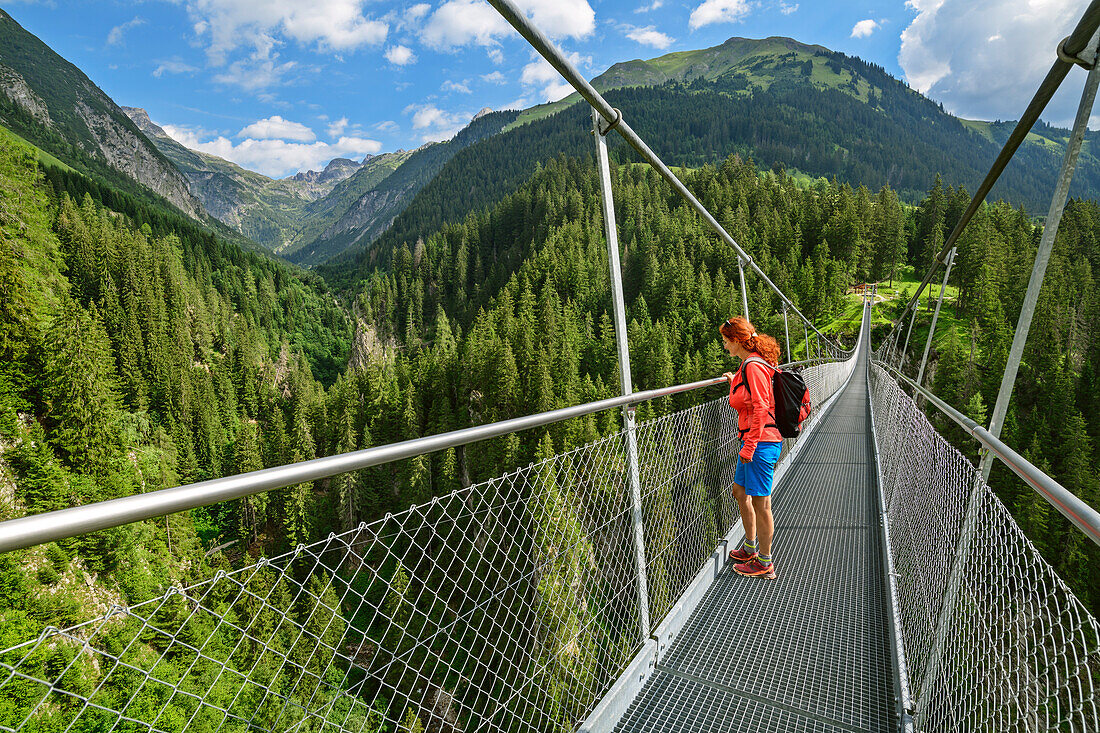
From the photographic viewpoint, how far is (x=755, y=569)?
3.58 metres

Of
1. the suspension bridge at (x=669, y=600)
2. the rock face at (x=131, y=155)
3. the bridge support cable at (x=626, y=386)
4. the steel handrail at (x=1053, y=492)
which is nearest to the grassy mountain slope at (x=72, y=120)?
the rock face at (x=131, y=155)

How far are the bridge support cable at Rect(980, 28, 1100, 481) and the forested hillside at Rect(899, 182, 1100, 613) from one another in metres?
31.1

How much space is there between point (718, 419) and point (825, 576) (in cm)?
132

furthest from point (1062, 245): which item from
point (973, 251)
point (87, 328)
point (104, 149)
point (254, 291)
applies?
point (104, 149)

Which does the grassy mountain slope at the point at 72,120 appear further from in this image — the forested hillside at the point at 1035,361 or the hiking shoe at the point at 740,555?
the forested hillside at the point at 1035,361

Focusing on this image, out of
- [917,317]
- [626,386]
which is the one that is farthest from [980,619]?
[917,317]

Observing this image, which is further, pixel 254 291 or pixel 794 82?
pixel 794 82

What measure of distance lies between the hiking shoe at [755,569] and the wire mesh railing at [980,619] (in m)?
0.77

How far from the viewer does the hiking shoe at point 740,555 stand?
3.66m

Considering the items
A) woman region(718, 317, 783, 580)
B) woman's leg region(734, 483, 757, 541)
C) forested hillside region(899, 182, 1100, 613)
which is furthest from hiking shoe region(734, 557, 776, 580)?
forested hillside region(899, 182, 1100, 613)

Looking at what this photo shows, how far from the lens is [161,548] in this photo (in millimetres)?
31109

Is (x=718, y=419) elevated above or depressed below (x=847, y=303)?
above

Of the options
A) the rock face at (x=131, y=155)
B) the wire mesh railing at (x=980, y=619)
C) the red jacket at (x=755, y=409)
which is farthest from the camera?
the rock face at (x=131, y=155)

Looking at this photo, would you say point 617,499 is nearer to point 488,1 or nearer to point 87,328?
point 488,1
